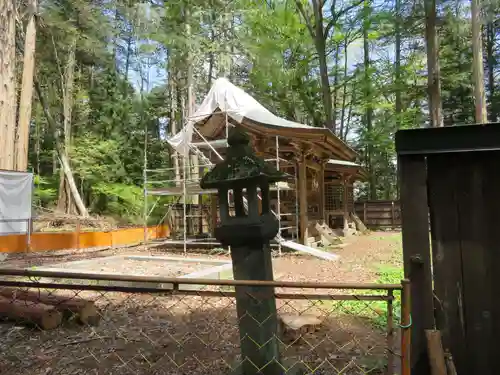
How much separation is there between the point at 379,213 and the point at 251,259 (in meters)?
23.7

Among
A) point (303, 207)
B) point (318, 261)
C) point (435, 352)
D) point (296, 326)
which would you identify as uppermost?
point (303, 207)

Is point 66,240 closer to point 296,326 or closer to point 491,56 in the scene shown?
point 296,326

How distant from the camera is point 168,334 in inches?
192

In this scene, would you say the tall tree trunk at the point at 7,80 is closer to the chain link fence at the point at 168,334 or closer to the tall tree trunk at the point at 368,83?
the chain link fence at the point at 168,334

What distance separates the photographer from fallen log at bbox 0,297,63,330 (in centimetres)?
499

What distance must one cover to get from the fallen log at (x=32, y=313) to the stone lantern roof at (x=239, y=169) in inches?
130

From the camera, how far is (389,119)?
88.2 ft

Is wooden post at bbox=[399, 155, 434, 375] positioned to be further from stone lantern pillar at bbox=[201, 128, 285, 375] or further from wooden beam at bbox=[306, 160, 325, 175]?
wooden beam at bbox=[306, 160, 325, 175]

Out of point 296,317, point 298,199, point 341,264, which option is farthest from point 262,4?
point 296,317

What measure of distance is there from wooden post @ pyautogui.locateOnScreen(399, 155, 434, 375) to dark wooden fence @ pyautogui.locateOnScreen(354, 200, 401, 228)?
76.4ft

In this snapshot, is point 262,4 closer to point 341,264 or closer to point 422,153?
point 341,264

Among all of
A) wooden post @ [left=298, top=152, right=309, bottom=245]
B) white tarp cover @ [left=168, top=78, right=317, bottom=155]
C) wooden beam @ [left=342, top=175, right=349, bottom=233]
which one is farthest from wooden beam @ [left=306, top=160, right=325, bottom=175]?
wooden beam @ [left=342, top=175, right=349, bottom=233]

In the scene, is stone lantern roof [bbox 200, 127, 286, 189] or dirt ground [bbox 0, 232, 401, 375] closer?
stone lantern roof [bbox 200, 127, 286, 189]

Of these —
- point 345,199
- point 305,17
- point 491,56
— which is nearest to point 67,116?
point 305,17
